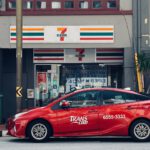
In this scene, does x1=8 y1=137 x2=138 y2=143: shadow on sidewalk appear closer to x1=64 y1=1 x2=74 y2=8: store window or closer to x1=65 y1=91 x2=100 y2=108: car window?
x1=65 y1=91 x2=100 y2=108: car window

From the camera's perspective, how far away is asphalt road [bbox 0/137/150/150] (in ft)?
48.3

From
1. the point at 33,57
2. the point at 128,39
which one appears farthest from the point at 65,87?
the point at 128,39

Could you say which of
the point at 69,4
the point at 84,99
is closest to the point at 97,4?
the point at 69,4

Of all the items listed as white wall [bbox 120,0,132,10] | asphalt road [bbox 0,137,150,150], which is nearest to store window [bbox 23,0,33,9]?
white wall [bbox 120,0,132,10]

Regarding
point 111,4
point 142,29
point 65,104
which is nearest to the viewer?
point 65,104

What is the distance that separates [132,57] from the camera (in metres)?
23.6

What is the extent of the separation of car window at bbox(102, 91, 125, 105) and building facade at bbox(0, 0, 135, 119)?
7.68 meters

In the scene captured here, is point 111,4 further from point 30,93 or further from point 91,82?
point 30,93

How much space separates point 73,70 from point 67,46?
1.46m

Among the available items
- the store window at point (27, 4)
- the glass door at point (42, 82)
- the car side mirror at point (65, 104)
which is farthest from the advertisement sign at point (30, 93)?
the car side mirror at point (65, 104)

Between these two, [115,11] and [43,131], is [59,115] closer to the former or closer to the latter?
[43,131]

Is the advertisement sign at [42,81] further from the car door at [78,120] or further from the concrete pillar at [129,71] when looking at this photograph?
the car door at [78,120]

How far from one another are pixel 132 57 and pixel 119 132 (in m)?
8.29

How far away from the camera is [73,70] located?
24.8 metres
